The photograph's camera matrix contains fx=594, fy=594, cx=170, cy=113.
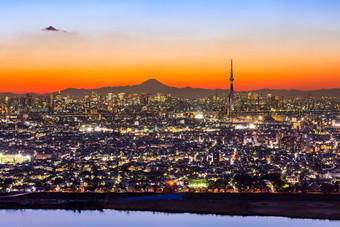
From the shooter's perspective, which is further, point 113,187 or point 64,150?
point 64,150

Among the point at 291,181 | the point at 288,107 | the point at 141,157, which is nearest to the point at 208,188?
the point at 291,181

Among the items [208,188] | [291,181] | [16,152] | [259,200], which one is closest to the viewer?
[259,200]

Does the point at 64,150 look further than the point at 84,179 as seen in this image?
Yes

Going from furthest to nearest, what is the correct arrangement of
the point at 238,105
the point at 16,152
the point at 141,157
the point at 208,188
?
the point at 238,105
the point at 16,152
the point at 141,157
the point at 208,188

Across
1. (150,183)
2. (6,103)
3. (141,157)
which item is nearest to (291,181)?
(150,183)

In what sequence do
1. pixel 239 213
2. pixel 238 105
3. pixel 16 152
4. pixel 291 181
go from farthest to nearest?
pixel 238 105
pixel 16 152
pixel 291 181
pixel 239 213

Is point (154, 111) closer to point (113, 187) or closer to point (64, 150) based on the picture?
point (64, 150)

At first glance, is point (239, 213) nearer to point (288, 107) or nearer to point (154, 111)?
point (154, 111)
